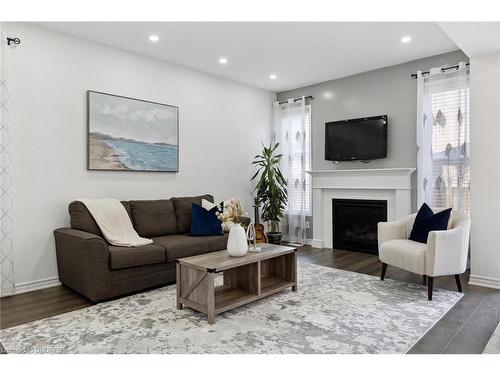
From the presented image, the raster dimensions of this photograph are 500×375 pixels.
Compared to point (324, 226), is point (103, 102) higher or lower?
higher

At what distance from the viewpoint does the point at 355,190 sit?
17.5ft

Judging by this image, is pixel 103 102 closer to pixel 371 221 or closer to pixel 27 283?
pixel 27 283

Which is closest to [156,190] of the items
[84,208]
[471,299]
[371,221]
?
[84,208]

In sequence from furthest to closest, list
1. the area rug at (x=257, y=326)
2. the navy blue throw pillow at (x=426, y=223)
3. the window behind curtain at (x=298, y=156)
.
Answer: the window behind curtain at (x=298, y=156)
the navy blue throw pillow at (x=426, y=223)
the area rug at (x=257, y=326)

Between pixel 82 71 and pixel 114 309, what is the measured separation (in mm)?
2674

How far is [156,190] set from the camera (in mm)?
4676

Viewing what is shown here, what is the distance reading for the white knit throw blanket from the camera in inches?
139

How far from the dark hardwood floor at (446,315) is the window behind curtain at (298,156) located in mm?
1945

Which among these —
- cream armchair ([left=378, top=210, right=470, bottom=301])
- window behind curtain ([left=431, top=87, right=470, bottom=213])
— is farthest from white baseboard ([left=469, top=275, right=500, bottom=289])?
window behind curtain ([left=431, top=87, right=470, bottom=213])

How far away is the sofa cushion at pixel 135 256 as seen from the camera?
3.17m

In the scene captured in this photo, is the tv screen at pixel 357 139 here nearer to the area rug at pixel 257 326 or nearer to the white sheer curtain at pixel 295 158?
the white sheer curtain at pixel 295 158

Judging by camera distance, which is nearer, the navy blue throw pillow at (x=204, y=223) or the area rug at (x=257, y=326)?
the area rug at (x=257, y=326)

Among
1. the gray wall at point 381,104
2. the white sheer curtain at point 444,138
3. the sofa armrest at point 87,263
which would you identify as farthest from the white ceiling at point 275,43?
the sofa armrest at point 87,263

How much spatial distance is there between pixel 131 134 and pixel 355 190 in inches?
131
